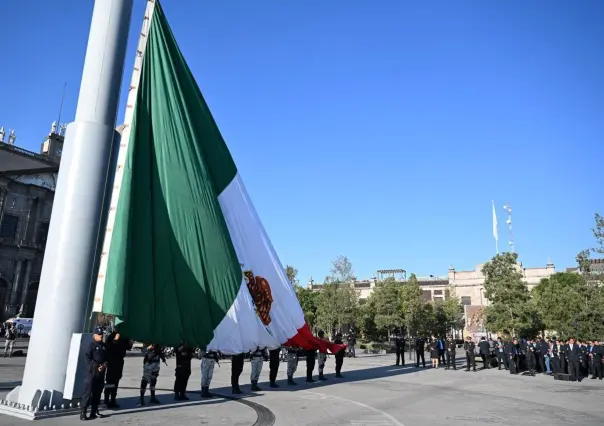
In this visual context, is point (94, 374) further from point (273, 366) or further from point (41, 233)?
point (41, 233)

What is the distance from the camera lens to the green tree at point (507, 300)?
31.8 m

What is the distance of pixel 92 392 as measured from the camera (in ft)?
28.9

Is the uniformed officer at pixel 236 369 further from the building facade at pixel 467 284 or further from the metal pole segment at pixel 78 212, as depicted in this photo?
the building facade at pixel 467 284

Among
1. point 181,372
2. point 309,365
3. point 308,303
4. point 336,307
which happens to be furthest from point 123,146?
point 308,303

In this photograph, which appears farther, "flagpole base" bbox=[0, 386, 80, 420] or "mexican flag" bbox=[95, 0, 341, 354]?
"mexican flag" bbox=[95, 0, 341, 354]

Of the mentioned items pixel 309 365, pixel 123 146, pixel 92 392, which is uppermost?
pixel 123 146

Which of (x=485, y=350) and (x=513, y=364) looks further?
(x=485, y=350)

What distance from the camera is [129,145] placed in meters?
10.3

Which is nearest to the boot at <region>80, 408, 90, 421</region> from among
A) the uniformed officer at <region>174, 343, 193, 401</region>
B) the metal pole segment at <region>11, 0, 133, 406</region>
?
the metal pole segment at <region>11, 0, 133, 406</region>

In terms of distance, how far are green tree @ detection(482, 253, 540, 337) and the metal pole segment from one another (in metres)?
29.7

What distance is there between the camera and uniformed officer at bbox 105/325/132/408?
10125mm

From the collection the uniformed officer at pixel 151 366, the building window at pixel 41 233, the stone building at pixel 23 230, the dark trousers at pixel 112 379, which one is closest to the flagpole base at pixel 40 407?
the dark trousers at pixel 112 379

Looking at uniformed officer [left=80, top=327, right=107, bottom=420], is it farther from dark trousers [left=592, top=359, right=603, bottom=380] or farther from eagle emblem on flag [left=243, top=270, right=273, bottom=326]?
dark trousers [left=592, top=359, right=603, bottom=380]

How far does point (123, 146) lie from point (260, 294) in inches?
207
